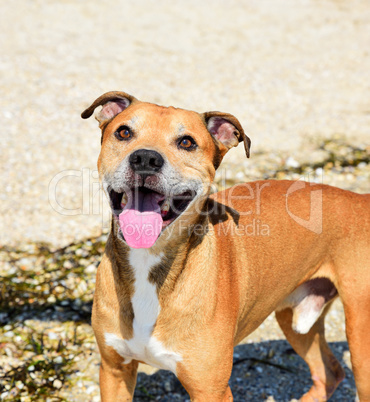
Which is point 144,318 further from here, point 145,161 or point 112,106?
point 112,106

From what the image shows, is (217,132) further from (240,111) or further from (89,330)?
(240,111)

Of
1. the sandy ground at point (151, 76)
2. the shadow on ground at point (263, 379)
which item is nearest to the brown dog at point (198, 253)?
the shadow on ground at point (263, 379)

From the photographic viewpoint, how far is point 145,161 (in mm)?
3598

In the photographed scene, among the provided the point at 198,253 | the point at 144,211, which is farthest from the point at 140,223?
the point at 198,253

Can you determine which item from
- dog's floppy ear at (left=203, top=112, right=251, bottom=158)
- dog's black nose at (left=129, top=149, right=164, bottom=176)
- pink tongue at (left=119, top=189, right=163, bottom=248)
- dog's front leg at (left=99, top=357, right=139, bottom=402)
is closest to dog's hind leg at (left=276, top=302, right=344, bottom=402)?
dog's front leg at (left=99, top=357, right=139, bottom=402)

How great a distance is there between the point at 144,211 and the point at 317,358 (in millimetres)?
2739

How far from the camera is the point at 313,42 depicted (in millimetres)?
14406

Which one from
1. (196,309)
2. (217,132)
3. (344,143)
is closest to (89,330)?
(196,309)

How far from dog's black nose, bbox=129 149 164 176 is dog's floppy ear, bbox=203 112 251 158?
845 millimetres

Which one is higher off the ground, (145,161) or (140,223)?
(145,161)

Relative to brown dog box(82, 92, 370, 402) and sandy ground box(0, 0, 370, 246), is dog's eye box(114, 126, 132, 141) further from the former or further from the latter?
sandy ground box(0, 0, 370, 246)

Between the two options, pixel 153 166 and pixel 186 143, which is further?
pixel 186 143

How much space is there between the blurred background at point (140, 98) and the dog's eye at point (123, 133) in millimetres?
2746

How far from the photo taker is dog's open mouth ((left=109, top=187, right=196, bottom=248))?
370cm
